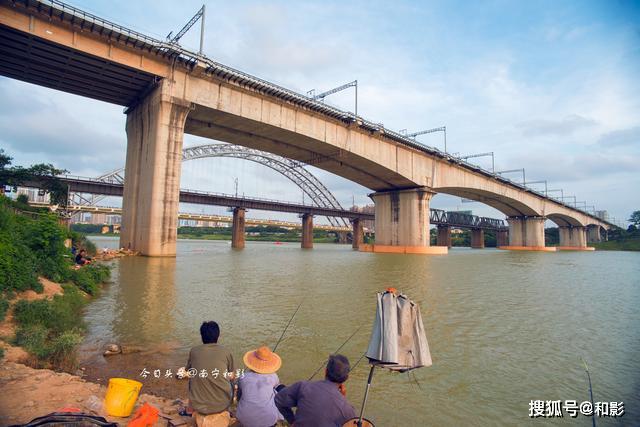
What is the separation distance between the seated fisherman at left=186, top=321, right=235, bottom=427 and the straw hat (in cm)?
36

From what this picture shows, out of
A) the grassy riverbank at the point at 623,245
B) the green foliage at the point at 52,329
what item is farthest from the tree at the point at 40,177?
the grassy riverbank at the point at 623,245

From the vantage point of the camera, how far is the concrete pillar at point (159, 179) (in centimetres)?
3278

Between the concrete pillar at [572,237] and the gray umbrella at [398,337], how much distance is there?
13733 centimetres

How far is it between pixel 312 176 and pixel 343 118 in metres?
84.3

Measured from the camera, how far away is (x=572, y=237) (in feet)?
395

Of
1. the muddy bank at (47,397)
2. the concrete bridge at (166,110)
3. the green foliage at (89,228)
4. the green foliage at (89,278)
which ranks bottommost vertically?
the muddy bank at (47,397)

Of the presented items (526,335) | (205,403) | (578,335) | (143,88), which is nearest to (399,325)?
(205,403)

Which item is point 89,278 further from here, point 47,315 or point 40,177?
point 40,177

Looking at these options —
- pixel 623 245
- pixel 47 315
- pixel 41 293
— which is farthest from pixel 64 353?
pixel 623 245

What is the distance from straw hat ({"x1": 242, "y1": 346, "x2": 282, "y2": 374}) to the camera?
4.78 m

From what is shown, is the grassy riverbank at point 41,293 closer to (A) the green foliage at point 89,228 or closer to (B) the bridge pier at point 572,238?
(A) the green foliage at point 89,228

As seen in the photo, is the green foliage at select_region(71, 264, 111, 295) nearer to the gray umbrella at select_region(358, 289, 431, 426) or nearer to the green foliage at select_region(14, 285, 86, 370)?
the green foliage at select_region(14, 285, 86, 370)

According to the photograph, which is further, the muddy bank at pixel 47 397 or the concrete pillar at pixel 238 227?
the concrete pillar at pixel 238 227

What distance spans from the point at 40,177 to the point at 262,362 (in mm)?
49002
